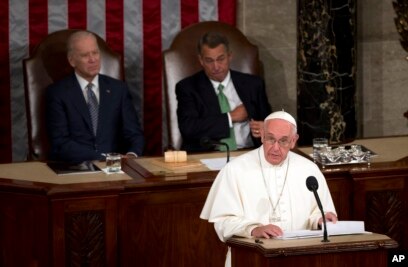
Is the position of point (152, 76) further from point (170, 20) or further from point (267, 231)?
point (267, 231)

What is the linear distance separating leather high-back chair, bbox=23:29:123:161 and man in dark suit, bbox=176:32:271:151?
2.90 ft

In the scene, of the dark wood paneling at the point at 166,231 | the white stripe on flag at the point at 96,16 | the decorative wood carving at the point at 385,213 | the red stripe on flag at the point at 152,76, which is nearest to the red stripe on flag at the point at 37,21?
the white stripe on flag at the point at 96,16

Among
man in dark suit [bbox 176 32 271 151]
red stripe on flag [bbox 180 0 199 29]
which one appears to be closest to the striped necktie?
man in dark suit [bbox 176 32 271 151]

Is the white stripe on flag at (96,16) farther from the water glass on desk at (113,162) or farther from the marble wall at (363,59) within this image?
the water glass on desk at (113,162)

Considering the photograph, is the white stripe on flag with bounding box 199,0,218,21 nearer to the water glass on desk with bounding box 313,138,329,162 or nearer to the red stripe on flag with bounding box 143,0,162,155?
the red stripe on flag with bounding box 143,0,162,155

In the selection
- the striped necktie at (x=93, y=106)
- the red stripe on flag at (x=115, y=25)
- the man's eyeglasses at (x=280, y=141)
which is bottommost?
the man's eyeglasses at (x=280, y=141)

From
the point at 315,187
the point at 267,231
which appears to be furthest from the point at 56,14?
the point at 315,187

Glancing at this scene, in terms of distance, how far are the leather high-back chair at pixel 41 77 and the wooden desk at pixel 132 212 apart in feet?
3.68

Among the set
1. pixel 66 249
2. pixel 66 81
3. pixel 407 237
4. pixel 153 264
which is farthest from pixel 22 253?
pixel 407 237

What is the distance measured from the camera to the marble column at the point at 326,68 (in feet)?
28.6

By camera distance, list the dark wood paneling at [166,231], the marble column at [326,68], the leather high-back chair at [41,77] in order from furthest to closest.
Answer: the marble column at [326,68] → the leather high-back chair at [41,77] → the dark wood paneling at [166,231]

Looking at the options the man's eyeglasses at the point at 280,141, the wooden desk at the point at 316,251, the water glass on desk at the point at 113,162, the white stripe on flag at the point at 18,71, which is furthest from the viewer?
the white stripe on flag at the point at 18,71

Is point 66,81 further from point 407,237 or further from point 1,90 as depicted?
point 407,237

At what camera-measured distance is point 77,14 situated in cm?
862
